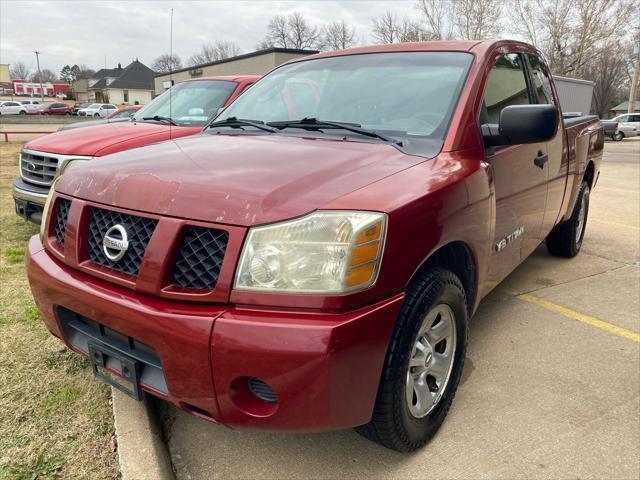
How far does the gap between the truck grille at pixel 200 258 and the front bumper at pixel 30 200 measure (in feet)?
12.0

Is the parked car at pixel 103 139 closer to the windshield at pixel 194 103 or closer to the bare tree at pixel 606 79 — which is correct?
the windshield at pixel 194 103

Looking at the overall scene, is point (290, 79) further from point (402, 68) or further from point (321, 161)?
point (321, 161)

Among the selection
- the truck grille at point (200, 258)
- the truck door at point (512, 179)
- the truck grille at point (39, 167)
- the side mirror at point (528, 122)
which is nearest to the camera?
the truck grille at point (200, 258)

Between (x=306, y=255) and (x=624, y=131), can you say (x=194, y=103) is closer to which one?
(x=306, y=255)

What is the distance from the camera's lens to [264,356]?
64.5 inches

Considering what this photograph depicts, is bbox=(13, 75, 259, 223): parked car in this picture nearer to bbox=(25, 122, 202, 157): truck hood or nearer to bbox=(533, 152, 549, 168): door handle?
bbox=(25, 122, 202, 157): truck hood

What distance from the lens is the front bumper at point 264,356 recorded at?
163 cm

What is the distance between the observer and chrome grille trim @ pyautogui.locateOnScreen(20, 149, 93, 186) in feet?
15.4

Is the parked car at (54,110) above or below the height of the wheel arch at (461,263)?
above

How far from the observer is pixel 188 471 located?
2.18m

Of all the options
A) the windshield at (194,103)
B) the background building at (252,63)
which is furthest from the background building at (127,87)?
the windshield at (194,103)

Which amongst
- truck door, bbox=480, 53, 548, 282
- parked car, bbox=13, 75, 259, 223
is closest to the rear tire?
truck door, bbox=480, 53, 548, 282

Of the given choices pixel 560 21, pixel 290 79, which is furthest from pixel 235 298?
pixel 560 21

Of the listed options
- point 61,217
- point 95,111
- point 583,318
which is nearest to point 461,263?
point 583,318
